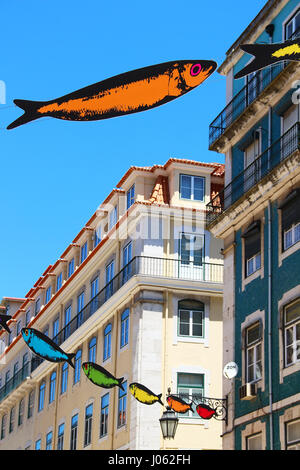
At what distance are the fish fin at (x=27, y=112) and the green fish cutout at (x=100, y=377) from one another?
10.0 m

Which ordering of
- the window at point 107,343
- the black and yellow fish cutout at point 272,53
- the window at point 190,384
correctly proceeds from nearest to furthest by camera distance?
the black and yellow fish cutout at point 272,53 → the window at point 190,384 → the window at point 107,343

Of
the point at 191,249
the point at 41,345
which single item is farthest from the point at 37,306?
the point at 41,345

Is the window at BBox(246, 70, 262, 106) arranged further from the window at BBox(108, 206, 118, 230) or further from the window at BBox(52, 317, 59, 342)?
the window at BBox(52, 317, 59, 342)

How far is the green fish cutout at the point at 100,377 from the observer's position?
58.2ft

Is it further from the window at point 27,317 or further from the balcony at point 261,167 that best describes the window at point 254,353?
the window at point 27,317

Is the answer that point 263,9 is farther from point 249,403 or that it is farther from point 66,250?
point 66,250

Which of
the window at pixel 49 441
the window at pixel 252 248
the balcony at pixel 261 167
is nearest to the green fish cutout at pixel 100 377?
the window at pixel 252 248

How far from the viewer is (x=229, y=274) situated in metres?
27.1

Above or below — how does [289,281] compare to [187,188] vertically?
below

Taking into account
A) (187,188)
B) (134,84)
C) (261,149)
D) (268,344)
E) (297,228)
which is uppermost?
(187,188)

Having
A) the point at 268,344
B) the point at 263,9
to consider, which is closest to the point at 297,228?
the point at 268,344

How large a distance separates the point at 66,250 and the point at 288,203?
24.0m

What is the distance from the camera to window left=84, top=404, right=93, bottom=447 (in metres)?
37.9

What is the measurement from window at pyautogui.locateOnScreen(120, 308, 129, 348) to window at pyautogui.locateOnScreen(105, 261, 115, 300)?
173cm
